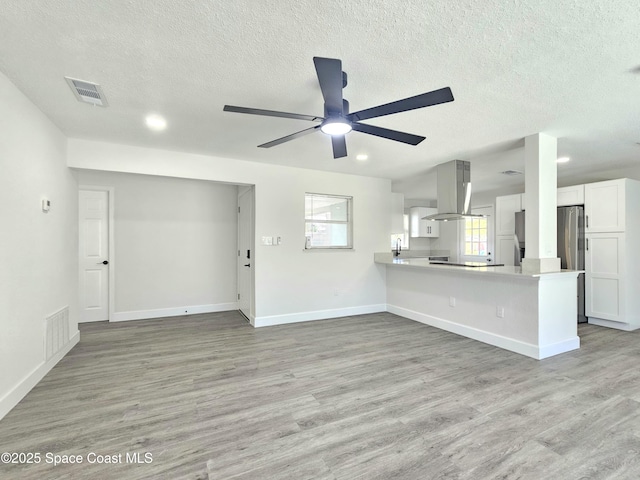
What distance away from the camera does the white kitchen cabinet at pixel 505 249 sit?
566cm

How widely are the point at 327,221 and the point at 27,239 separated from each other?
3702 mm

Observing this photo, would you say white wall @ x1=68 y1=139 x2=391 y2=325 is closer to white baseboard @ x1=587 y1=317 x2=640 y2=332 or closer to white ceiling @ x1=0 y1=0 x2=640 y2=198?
white ceiling @ x1=0 y1=0 x2=640 y2=198

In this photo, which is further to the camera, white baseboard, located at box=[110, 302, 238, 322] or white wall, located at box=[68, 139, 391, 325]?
white baseboard, located at box=[110, 302, 238, 322]

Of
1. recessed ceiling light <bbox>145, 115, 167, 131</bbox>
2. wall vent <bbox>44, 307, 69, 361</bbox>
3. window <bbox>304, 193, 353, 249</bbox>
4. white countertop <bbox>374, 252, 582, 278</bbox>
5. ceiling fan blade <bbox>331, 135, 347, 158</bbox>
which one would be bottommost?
wall vent <bbox>44, 307, 69, 361</bbox>

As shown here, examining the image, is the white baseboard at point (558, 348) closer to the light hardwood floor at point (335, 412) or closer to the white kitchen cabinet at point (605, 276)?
the light hardwood floor at point (335, 412)

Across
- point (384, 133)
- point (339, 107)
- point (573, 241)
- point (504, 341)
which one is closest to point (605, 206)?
point (573, 241)

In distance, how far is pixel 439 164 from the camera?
4.68 metres

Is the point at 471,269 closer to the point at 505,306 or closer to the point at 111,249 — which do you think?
the point at 505,306

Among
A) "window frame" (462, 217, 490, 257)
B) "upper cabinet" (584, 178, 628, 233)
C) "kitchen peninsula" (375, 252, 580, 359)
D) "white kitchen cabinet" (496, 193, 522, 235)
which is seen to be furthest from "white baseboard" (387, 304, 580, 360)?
"window frame" (462, 217, 490, 257)

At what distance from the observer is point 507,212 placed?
575cm

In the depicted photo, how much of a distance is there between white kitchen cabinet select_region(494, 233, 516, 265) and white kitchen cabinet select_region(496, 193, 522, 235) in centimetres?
8

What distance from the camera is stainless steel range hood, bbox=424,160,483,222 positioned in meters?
4.47

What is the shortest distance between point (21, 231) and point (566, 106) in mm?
4616

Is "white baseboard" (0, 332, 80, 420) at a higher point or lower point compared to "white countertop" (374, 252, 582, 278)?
lower
